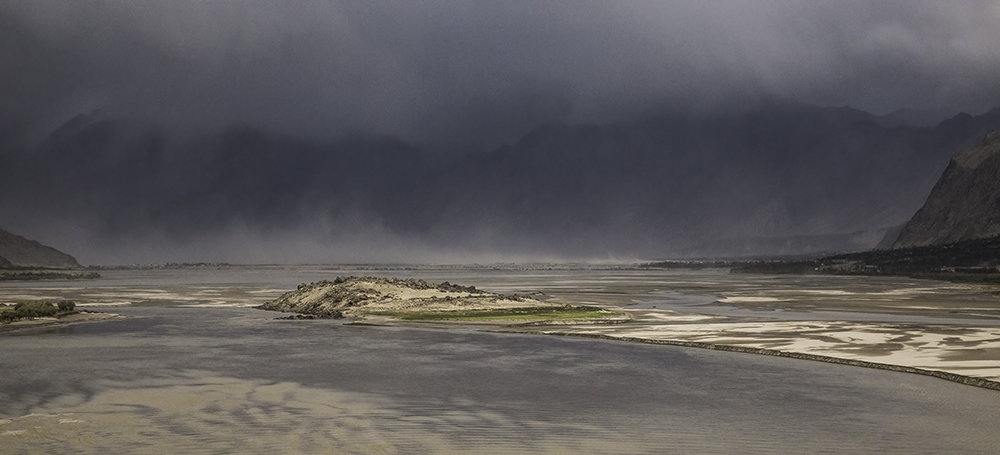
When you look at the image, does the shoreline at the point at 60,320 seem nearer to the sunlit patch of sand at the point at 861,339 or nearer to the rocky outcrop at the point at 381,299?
the rocky outcrop at the point at 381,299

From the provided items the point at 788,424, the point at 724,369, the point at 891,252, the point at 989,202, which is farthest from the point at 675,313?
the point at 989,202

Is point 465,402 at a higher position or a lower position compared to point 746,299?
lower

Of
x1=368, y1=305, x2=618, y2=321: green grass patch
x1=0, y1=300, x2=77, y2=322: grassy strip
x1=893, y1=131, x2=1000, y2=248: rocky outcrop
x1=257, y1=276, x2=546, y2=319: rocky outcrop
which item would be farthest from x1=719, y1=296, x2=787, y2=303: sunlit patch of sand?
x1=893, y1=131, x2=1000, y2=248: rocky outcrop

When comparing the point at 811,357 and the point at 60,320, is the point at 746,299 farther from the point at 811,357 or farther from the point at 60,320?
the point at 60,320

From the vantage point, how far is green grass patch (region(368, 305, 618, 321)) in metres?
47.8

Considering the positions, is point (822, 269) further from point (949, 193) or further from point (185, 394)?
point (185, 394)

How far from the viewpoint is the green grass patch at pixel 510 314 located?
157 feet

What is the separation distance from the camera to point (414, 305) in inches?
2087

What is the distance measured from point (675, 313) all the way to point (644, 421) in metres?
33.7

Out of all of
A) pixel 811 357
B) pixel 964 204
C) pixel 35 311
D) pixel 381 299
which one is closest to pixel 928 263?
pixel 964 204

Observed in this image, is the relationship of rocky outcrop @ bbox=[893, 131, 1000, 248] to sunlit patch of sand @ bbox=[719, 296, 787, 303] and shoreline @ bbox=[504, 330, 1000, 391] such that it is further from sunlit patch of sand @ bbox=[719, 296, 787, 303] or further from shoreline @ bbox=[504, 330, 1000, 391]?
shoreline @ bbox=[504, 330, 1000, 391]

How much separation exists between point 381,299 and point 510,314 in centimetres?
1014

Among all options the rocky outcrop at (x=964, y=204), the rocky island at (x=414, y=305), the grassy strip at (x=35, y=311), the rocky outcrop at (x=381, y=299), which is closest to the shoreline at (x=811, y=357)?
the rocky island at (x=414, y=305)

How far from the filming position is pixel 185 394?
2231 cm
